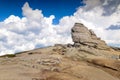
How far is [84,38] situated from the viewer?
94.6 m

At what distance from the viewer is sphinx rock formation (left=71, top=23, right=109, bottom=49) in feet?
306

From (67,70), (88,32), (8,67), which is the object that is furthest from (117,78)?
(88,32)

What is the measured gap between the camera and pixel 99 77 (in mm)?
55688

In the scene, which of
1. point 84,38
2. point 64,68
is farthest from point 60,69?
point 84,38

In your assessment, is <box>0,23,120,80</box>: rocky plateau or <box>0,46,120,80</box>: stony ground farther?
<box>0,23,120,80</box>: rocky plateau

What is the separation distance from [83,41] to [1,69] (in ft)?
146

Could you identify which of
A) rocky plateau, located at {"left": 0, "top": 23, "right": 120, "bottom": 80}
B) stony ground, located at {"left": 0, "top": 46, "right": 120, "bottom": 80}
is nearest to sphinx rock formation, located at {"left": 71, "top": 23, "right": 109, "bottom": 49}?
rocky plateau, located at {"left": 0, "top": 23, "right": 120, "bottom": 80}

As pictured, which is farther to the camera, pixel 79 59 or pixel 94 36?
pixel 94 36

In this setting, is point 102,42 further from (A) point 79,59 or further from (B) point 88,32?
(A) point 79,59

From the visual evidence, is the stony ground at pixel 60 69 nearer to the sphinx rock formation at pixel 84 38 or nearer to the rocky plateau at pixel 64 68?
the rocky plateau at pixel 64 68

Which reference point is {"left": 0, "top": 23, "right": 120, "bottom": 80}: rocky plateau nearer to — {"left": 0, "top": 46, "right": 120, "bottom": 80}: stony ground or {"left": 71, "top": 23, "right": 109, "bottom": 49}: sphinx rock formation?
{"left": 0, "top": 46, "right": 120, "bottom": 80}: stony ground

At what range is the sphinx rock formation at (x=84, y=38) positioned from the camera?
93.2 meters

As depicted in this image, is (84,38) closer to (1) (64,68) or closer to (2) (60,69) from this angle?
(1) (64,68)

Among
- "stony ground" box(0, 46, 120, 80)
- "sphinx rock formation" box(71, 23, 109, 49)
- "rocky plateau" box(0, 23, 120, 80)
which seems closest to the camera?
"stony ground" box(0, 46, 120, 80)
